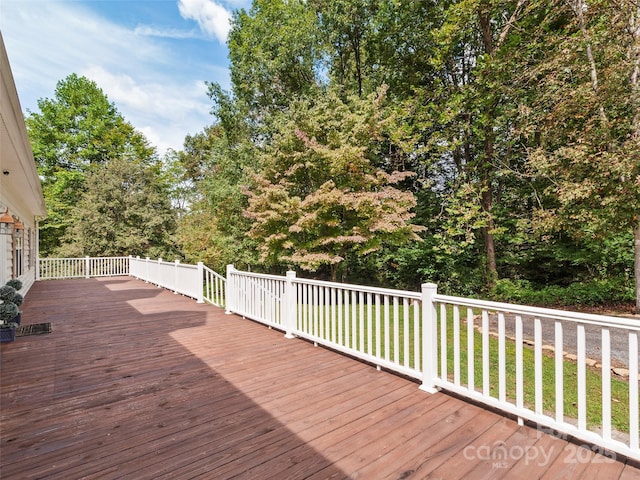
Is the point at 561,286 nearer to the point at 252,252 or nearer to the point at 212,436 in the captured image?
the point at 252,252

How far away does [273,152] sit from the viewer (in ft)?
31.4

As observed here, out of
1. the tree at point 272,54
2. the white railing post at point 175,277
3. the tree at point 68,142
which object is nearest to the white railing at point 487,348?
the white railing post at point 175,277

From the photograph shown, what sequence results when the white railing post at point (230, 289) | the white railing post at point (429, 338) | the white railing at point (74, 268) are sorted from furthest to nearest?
the white railing at point (74, 268) < the white railing post at point (230, 289) < the white railing post at point (429, 338)

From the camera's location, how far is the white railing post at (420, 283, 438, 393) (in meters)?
2.77

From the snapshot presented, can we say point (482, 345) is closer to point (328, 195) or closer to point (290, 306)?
point (290, 306)

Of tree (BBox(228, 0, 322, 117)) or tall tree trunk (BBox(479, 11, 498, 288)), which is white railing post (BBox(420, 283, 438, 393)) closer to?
tall tree trunk (BBox(479, 11, 498, 288))

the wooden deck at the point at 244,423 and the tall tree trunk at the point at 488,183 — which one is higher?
the tall tree trunk at the point at 488,183

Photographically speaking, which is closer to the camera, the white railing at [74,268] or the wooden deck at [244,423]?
the wooden deck at [244,423]

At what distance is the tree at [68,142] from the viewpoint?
17.9 m

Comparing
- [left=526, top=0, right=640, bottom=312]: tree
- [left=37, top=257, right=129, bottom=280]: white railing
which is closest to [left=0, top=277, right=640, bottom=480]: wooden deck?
[left=526, top=0, right=640, bottom=312]: tree

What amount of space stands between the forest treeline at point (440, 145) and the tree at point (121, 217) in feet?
11.2

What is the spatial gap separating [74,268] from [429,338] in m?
15.6

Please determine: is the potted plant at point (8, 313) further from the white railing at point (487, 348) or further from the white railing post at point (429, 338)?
the white railing post at point (429, 338)

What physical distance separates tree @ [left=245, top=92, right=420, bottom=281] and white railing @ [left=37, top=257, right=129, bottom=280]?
9.07m
